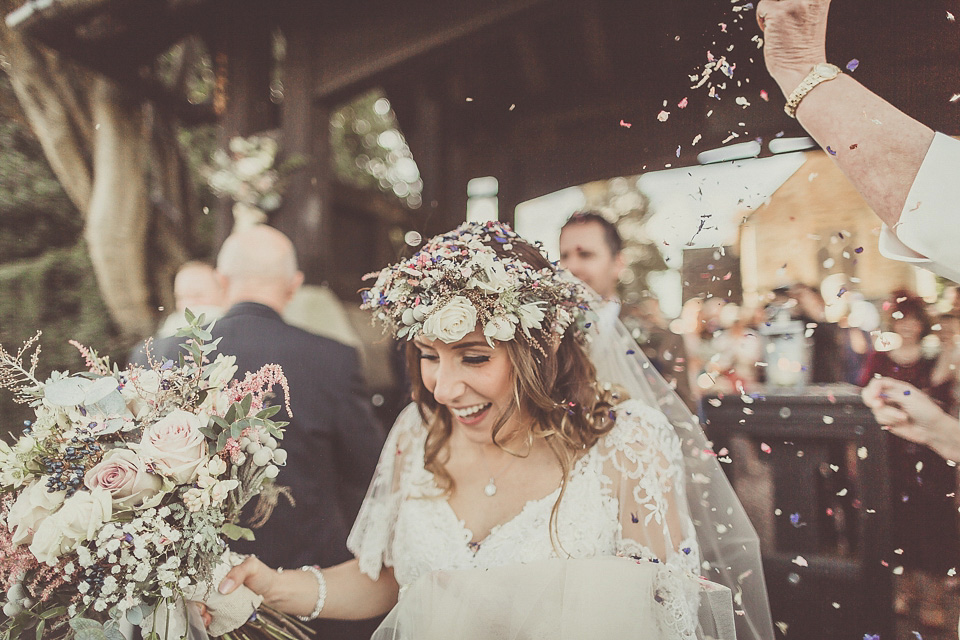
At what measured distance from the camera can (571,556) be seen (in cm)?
156

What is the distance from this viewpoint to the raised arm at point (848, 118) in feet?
4.45

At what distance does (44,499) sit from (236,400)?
16.3 inches

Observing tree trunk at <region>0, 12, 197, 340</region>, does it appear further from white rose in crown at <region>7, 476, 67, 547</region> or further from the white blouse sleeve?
the white blouse sleeve

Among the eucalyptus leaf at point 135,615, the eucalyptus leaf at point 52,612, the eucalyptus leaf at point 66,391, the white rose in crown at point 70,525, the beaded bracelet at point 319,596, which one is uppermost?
the eucalyptus leaf at point 66,391

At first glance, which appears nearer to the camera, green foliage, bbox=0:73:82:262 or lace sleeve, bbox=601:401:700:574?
lace sleeve, bbox=601:401:700:574

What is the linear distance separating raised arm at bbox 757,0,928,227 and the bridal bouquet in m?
1.55

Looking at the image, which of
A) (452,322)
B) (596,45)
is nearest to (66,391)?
(452,322)

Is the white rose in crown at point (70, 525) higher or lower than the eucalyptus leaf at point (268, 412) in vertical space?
lower

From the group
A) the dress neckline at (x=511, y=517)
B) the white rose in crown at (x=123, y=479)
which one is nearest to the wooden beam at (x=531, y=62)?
the dress neckline at (x=511, y=517)

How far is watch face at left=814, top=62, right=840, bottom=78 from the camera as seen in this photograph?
4.87 feet

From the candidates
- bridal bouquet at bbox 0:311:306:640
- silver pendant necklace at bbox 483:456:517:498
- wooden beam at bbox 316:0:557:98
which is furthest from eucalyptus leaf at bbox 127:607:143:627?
wooden beam at bbox 316:0:557:98

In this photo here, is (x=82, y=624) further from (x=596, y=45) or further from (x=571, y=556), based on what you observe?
(x=596, y=45)

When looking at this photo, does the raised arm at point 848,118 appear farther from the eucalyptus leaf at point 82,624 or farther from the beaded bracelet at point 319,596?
the eucalyptus leaf at point 82,624

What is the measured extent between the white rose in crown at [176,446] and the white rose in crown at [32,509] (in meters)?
0.19
